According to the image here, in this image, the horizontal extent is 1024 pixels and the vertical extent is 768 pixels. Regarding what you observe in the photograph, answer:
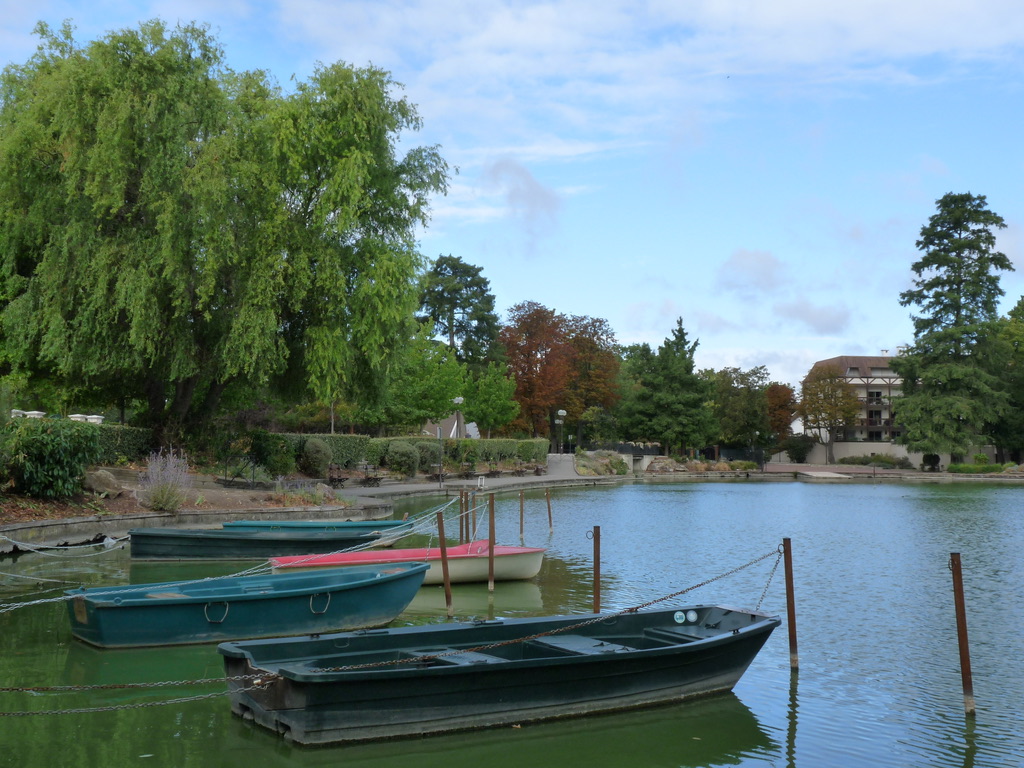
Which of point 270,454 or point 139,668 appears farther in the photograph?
point 270,454

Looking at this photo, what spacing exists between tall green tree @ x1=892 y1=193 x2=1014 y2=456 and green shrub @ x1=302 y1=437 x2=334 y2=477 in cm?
4969

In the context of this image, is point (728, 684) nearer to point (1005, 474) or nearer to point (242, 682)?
point (242, 682)

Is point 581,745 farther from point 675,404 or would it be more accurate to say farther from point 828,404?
point 828,404

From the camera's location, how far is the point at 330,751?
25.5 feet

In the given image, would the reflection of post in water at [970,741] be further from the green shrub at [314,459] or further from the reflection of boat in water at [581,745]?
the green shrub at [314,459]

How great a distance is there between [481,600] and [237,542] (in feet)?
17.1

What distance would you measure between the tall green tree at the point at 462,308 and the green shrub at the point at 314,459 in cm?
4844

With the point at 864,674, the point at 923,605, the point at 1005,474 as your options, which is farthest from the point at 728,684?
the point at 1005,474

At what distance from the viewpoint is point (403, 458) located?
4150 centimetres

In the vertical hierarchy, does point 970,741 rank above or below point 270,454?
below

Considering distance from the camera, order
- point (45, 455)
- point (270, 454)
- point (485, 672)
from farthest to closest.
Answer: point (270, 454), point (45, 455), point (485, 672)

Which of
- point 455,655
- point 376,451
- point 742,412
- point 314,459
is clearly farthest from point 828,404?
point 455,655

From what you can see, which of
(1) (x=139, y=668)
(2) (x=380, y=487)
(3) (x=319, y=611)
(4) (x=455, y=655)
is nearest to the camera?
(4) (x=455, y=655)

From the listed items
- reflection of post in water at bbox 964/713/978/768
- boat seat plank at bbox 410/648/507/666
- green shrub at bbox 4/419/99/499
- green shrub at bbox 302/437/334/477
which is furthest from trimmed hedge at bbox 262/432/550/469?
reflection of post in water at bbox 964/713/978/768
